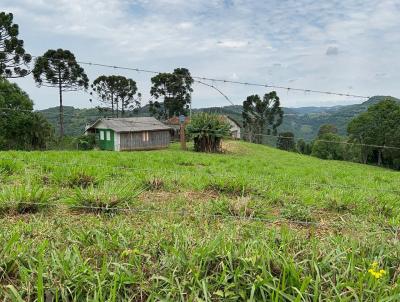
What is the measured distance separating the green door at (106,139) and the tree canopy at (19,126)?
5.46 m

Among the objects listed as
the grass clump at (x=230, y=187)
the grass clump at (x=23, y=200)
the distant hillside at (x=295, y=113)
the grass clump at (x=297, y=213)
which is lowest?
the grass clump at (x=297, y=213)

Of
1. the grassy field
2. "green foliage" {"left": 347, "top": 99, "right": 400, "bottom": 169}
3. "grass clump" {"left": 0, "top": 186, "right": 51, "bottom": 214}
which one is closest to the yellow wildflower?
the grassy field

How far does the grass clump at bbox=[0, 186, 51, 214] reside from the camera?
3.60 metres

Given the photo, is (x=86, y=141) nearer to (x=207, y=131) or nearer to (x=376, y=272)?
(x=207, y=131)

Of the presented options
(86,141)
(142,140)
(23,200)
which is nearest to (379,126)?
(142,140)

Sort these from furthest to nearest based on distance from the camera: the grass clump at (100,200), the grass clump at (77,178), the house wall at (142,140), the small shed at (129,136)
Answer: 1. the house wall at (142,140)
2. the small shed at (129,136)
3. the grass clump at (77,178)
4. the grass clump at (100,200)

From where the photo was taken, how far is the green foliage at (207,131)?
2658 centimetres

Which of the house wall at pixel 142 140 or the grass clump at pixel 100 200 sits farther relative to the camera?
the house wall at pixel 142 140

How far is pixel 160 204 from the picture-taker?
4195 millimetres

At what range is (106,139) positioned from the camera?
118ft

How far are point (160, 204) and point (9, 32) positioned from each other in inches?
1094

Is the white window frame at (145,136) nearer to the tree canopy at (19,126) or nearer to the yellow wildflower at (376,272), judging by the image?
the tree canopy at (19,126)

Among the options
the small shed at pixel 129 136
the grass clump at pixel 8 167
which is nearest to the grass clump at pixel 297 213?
the grass clump at pixel 8 167

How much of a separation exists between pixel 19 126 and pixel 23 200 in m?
30.0
